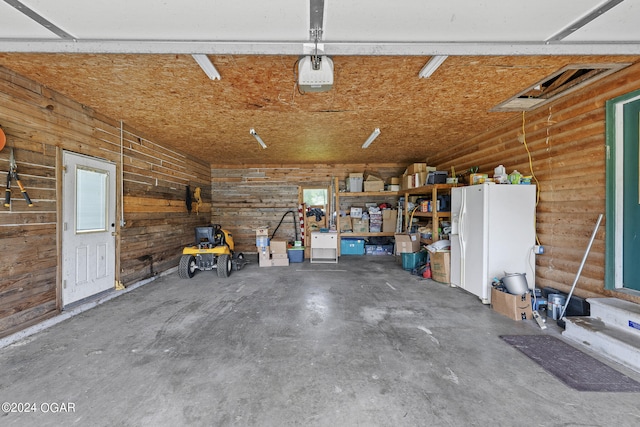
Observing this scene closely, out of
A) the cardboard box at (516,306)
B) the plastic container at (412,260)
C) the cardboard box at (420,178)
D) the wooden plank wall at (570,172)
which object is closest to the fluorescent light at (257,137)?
the cardboard box at (420,178)

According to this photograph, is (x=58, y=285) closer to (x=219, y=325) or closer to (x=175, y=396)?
(x=219, y=325)

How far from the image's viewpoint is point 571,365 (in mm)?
2188

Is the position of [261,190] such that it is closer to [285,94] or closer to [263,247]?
[263,247]

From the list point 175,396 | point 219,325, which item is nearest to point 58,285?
point 219,325

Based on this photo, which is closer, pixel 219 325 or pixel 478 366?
pixel 478 366

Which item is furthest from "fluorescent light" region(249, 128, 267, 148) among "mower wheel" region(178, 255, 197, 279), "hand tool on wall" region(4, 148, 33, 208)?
"hand tool on wall" region(4, 148, 33, 208)

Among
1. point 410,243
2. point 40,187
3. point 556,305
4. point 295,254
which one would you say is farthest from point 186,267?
point 556,305

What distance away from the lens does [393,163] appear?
8.11 meters

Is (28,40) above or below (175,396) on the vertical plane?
above

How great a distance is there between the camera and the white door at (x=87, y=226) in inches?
131

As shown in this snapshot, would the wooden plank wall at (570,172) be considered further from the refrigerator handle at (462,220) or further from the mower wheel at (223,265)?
the mower wheel at (223,265)

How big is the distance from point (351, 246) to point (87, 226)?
19.7 ft

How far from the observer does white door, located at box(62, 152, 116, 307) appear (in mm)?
3316

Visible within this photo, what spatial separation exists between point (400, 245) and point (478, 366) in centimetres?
440
